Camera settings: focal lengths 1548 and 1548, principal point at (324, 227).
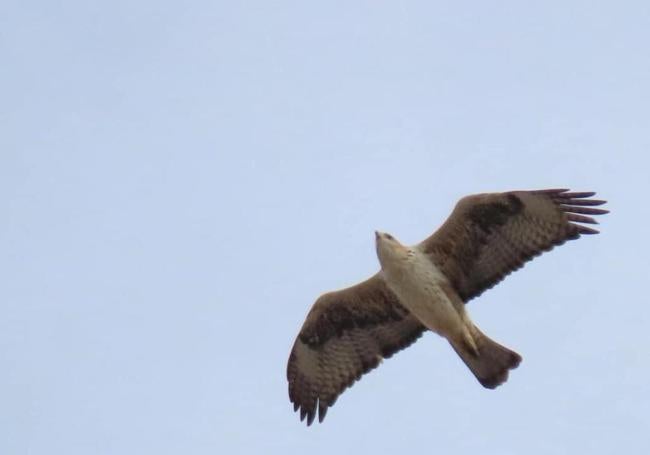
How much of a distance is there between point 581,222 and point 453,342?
1.64 meters

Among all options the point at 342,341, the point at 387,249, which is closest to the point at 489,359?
the point at 387,249

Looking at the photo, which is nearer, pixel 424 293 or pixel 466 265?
pixel 424 293

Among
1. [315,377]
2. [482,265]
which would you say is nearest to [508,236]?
[482,265]

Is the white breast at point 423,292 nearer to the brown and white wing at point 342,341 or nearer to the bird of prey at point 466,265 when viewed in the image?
the bird of prey at point 466,265

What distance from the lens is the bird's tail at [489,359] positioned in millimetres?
14453

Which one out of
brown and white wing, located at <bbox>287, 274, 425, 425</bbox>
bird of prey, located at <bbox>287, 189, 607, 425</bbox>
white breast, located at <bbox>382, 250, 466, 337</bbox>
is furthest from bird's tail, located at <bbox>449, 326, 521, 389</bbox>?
brown and white wing, located at <bbox>287, 274, 425, 425</bbox>

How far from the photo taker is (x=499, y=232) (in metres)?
14.7

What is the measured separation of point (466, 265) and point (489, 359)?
94 centimetres

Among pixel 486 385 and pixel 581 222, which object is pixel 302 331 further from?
pixel 581 222

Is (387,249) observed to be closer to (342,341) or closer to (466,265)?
(466,265)

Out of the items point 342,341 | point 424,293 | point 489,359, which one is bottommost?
point 489,359

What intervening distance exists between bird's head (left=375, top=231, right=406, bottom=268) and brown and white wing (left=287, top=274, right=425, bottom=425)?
58 cm

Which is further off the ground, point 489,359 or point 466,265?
point 466,265

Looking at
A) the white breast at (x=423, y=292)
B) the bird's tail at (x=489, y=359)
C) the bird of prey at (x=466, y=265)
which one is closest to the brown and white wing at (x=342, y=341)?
the bird of prey at (x=466, y=265)
